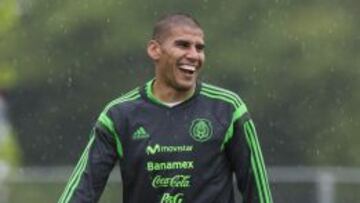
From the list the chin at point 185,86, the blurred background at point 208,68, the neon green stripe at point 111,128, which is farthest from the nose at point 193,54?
the blurred background at point 208,68

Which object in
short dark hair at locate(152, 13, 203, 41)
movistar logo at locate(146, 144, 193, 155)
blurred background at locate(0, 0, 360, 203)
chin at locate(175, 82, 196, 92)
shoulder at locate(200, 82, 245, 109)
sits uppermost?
short dark hair at locate(152, 13, 203, 41)

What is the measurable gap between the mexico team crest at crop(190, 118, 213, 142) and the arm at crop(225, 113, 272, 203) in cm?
11

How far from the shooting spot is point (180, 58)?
7.55 m

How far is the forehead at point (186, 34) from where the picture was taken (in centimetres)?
759

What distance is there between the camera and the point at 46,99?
21047mm

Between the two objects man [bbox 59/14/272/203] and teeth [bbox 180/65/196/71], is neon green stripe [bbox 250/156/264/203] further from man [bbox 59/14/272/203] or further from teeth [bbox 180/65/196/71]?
teeth [bbox 180/65/196/71]

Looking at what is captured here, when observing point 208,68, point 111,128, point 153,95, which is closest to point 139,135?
point 111,128

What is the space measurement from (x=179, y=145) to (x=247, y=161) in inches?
13.6

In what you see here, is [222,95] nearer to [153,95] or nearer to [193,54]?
[193,54]

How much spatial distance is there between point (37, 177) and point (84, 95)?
406 centimetres

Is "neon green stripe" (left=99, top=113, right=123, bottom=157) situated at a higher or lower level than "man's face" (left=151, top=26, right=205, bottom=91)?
lower

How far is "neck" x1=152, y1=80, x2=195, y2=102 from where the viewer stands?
7.57m

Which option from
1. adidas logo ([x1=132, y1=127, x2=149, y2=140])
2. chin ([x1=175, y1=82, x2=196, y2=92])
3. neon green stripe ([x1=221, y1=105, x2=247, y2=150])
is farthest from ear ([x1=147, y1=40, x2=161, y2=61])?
neon green stripe ([x1=221, y1=105, x2=247, y2=150])

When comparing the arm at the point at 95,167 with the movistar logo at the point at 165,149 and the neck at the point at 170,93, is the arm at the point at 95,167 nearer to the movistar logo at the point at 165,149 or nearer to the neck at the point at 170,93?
the movistar logo at the point at 165,149
